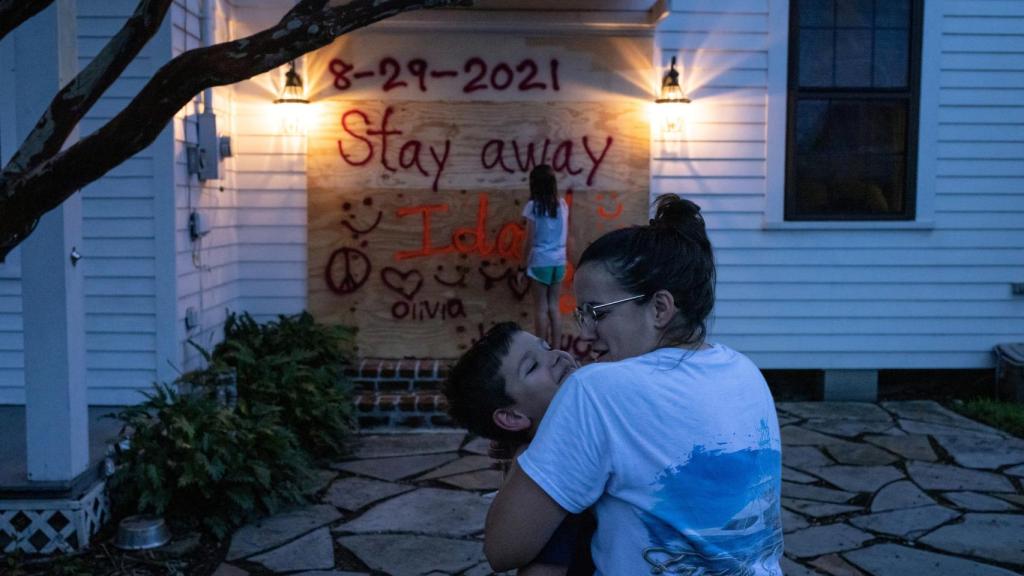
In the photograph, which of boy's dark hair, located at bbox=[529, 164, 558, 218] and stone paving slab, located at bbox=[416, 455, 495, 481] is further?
boy's dark hair, located at bbox=[529, 164, 558, 218]

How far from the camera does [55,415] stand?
4.66 metres

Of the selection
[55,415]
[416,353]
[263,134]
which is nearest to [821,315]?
[416,353]

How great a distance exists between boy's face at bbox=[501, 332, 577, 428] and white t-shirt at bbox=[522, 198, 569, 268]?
19.3ft

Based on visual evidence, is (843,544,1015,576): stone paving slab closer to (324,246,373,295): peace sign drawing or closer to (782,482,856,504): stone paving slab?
(782,482,856,504): stone paving slab

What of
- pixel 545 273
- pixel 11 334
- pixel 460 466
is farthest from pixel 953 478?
pixel 11 334

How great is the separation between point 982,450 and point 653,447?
20.3 feet

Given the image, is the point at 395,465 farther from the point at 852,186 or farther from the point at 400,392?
the point at 852,186

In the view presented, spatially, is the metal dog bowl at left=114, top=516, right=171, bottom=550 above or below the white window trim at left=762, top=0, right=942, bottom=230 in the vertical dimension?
below

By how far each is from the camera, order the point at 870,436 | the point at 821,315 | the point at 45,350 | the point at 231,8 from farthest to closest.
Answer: the point at 821,315 → the point at 231,8 → the point at 870,436 → the point at 45,350

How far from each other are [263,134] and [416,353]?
2308 mm

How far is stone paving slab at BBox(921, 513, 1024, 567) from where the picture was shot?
4.90m

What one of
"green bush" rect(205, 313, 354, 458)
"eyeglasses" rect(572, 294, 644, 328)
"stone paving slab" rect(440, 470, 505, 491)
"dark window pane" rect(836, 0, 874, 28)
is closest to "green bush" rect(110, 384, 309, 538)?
"green bush" rect(205, 313, 354, 458)

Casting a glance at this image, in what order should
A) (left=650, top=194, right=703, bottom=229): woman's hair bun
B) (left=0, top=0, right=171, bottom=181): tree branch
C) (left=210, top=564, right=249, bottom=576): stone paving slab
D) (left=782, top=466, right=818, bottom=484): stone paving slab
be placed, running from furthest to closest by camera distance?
1. (left=782, top=466, right=818, bottom=484): stone paving slab
2. (left=210, top=564, right=249, bottom=576): stone paving slab
3. (left=0, top=0, right=171, bottom=181): tree branch
4. (left=650, top=194, right=703, bottom=229): woman's hair bun

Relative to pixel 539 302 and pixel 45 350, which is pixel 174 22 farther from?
pixel 539 302
